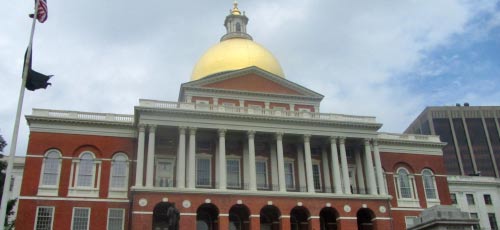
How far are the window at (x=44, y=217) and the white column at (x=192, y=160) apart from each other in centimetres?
1168

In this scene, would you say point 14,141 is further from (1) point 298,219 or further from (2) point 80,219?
(1) point 298,219

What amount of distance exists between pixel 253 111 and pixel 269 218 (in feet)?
32.6

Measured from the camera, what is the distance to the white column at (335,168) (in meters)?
48.6

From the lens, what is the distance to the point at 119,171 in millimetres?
47625

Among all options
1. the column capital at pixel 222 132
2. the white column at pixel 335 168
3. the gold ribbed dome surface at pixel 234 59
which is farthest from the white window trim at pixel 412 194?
the column capital at pixel 222 132

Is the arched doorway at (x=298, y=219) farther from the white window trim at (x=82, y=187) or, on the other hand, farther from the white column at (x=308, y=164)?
the white window trim at (x=82, y=187)

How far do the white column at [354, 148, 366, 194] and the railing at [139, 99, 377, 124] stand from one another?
11.9 feet

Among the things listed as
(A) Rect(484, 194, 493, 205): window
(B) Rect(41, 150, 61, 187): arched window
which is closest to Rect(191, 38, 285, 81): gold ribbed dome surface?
(B) Rect(41, 150, 61, 187): arched window

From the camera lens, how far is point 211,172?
48781 mm

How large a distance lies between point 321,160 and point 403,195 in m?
9.29

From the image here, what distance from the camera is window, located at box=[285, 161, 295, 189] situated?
5044cm

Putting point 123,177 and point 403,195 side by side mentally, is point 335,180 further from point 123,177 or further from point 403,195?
point 123,177

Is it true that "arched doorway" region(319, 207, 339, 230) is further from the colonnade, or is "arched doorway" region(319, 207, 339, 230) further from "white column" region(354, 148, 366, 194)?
"white column" region(354, 148, 366, 194)

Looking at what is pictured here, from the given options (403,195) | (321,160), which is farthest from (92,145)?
(403,195)
